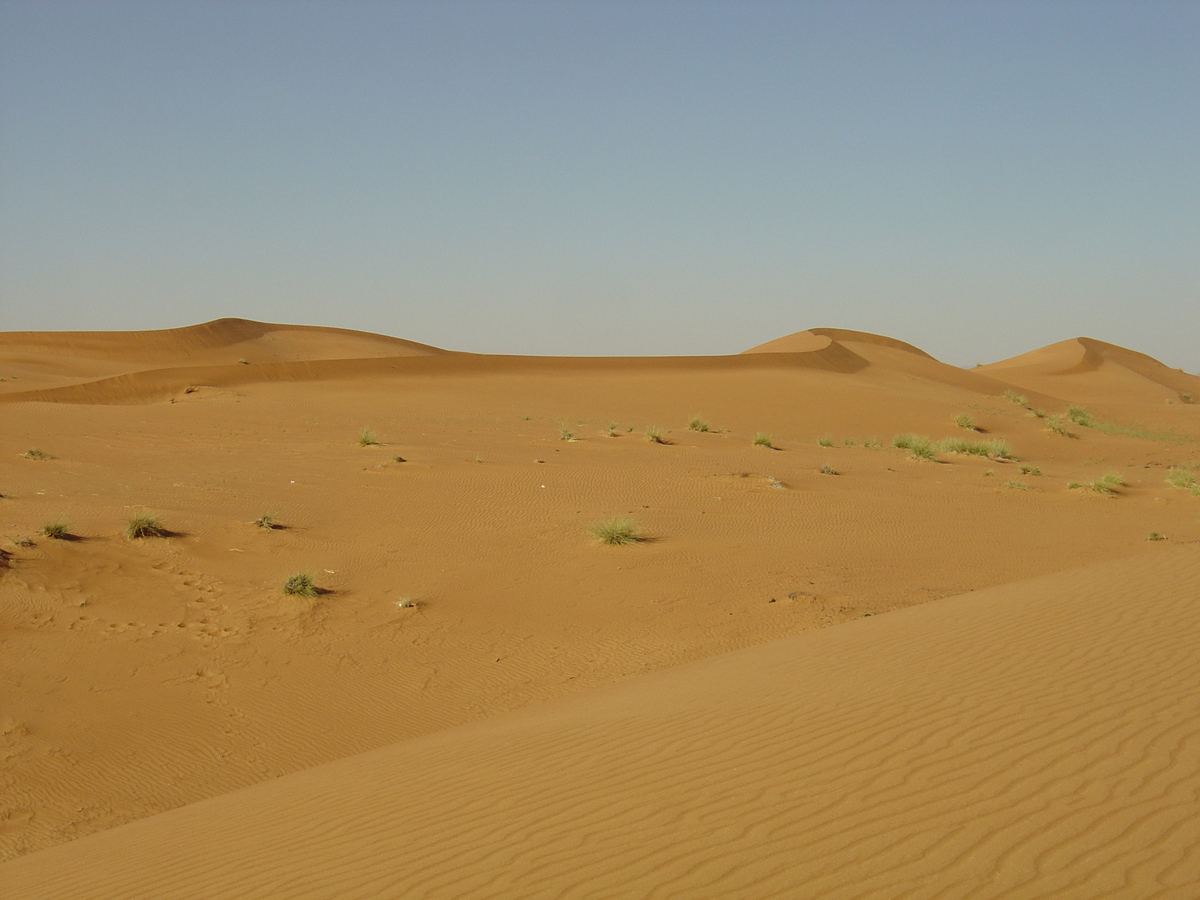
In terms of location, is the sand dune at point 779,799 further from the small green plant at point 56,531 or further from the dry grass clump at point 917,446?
the dry grass clump at point 917,446

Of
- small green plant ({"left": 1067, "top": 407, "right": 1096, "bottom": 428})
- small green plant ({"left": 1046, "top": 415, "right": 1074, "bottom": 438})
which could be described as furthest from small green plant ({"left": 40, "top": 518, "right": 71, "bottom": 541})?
small green plant ({"left": 1067, "top": 407, "right": 1096, "bottom": 428})

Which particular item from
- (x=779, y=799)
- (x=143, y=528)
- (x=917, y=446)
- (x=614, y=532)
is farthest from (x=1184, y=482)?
(x=143, y=528)

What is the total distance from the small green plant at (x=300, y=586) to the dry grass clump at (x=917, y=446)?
50.6 feet

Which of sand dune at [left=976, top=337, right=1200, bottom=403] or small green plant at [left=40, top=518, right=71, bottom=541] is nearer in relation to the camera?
small green plant at [left=40, top=518, right=71, bottom=541]

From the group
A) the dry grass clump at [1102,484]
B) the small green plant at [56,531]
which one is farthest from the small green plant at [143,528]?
the dry grass clump at [1102,484]

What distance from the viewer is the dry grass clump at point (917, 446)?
2219 cm

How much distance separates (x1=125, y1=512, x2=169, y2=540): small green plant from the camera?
11.4 m

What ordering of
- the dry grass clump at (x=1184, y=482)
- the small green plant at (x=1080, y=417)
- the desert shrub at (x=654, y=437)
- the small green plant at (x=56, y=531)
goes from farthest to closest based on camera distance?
the small green plant at (x=1080, y=417) < the desert shrub at (x=654, y=437) < the dry grass clump at (x=1184, y=482) < the small green plant at (x=56, y=531)

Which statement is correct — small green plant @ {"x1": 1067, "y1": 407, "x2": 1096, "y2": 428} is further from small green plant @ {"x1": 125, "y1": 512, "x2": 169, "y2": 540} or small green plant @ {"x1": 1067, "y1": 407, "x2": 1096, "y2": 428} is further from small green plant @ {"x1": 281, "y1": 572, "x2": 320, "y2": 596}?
small green plant @ {"x1": 125, "y1": 512, "x2": 169, "y2": 540}

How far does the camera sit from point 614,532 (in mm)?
12930

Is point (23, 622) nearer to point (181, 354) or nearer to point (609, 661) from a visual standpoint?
point (609, 661)

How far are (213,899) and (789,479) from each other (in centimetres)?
1454

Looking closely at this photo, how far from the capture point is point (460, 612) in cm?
1066

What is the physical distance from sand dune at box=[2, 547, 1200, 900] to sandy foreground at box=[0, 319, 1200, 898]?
2 centimetres
